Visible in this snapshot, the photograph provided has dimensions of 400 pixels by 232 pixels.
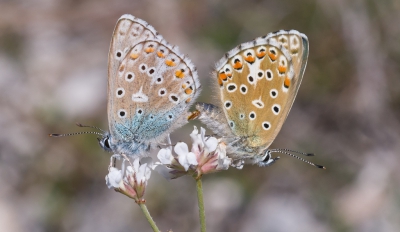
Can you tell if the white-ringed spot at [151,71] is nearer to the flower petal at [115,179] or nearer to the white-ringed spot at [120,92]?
the white-ringed spot at [120,92]

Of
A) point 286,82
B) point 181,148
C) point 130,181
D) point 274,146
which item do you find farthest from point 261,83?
point 274,146

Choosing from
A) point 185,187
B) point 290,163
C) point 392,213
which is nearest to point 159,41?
point 185,187

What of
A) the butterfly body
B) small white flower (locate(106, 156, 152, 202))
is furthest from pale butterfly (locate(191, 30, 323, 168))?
small white flower (locate(106, 156, 152, 202))

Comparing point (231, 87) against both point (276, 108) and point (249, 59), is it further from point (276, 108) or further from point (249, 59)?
point (276, 108)

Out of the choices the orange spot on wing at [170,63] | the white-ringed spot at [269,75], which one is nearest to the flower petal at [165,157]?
the orange spot on wing at [170,63]

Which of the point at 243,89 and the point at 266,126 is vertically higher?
the point at 243,89

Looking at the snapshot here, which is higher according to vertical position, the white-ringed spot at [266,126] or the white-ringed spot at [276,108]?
the white-ringed spot at [276,108]
